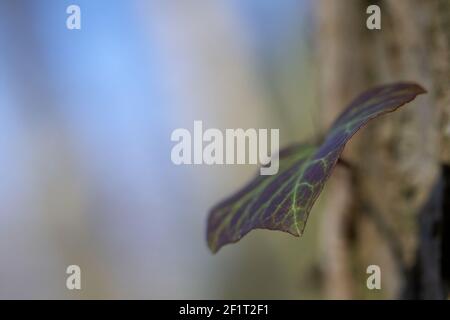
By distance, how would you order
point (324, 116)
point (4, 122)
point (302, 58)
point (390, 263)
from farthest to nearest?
point (302, 58), point (4, 122), point (324, 116), point (390, 263)

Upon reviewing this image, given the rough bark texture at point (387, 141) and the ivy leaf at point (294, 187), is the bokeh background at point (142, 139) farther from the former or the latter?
the ivy leaf at point (294, 187)

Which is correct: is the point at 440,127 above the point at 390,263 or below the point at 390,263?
above

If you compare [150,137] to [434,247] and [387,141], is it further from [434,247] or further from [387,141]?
[434,247]

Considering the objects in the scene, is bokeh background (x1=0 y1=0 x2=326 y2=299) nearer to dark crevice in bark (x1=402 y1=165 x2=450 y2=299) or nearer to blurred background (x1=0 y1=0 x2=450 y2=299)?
blurred background (x1=0 y1=0 x2=450 y2=299)

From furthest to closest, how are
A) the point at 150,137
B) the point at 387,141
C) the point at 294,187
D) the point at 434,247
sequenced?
the point at 150,137 → the point at 387,141 → the point at 434,247 → the point at 294,187

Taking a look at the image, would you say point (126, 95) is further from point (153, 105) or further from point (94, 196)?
point (94, 196)

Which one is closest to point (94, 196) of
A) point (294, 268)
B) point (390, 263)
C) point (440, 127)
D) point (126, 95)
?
point (126, 95)

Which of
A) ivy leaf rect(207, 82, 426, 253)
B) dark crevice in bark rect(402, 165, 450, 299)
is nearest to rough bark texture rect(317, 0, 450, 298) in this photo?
dark crevice in bark rect(402, 165, 450, 299)

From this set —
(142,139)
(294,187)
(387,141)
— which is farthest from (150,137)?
(294,187)
